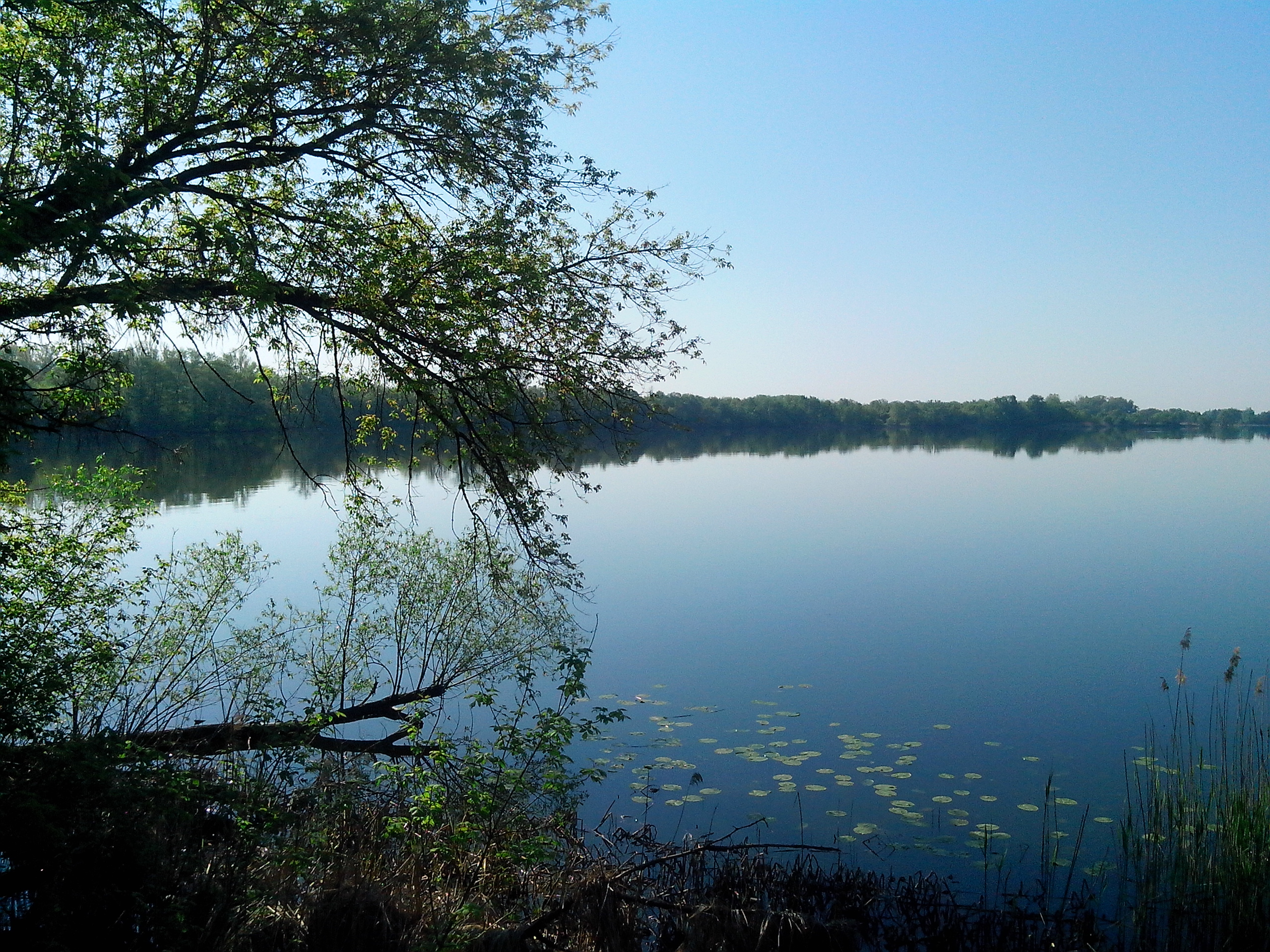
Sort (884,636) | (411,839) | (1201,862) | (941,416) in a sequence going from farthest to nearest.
Answer: (941,416)
(884,636)
(1201,862)
(411,839)

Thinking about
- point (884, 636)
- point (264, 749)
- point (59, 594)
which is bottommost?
point (884, 636)

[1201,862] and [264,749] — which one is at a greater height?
[264,749]

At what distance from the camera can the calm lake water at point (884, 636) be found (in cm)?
853

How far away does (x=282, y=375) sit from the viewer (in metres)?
7.39

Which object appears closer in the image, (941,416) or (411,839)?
(411,839)

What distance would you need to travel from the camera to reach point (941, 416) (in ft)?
344

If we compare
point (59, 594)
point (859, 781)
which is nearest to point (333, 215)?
point (59, 594)

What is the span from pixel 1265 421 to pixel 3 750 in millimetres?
151857

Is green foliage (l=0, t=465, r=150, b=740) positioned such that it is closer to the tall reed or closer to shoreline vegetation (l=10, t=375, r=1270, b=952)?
shoreline vegetation (l=10, t=375, r=1270, b=952)

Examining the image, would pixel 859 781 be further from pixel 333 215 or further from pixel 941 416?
pixel 941 416

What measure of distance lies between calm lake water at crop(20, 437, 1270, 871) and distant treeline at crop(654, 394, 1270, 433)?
63.3 m

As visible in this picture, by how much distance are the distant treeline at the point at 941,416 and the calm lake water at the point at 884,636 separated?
208 feet

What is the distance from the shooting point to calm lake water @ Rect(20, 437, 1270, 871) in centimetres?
853

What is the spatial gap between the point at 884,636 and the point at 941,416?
97.0 metres
